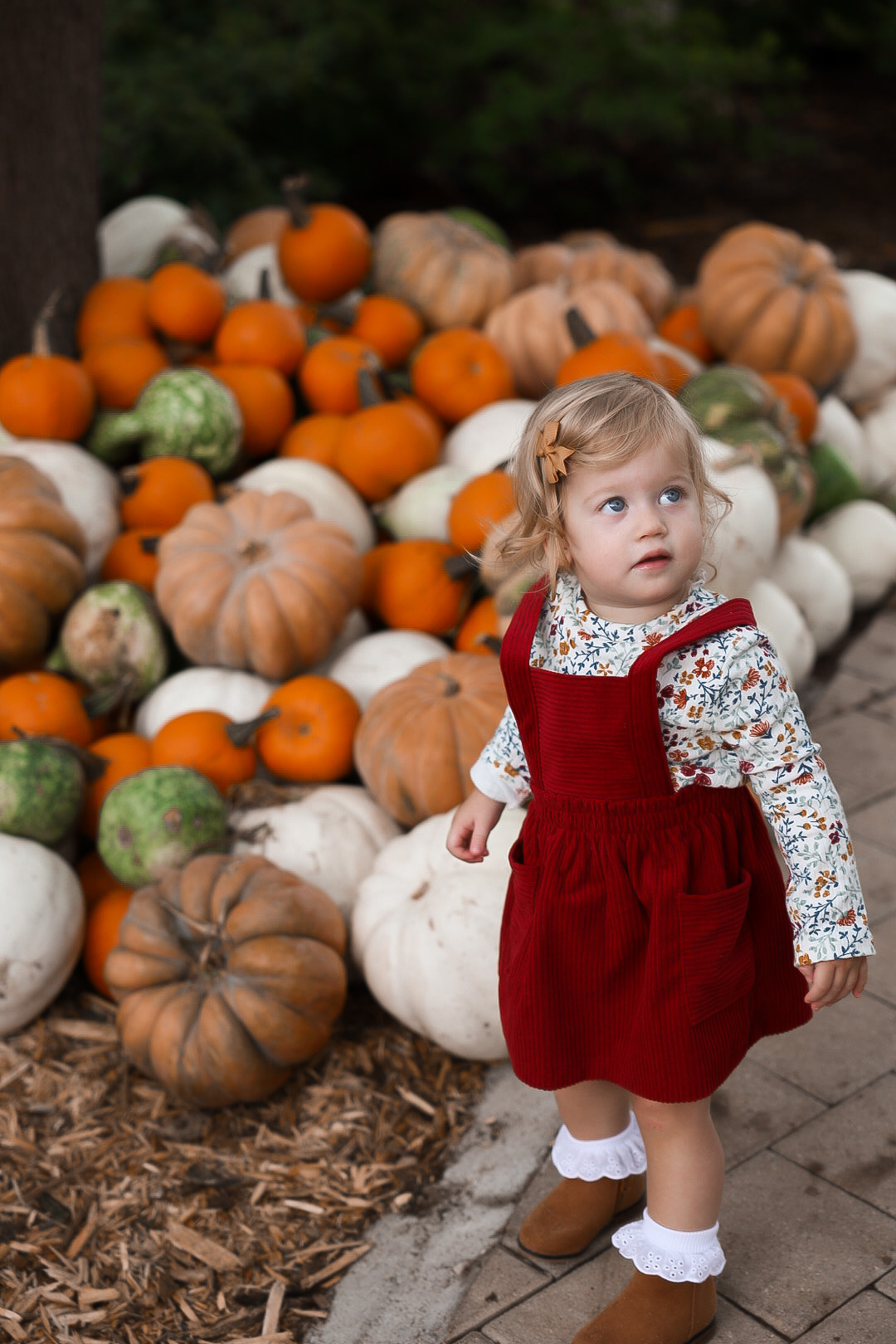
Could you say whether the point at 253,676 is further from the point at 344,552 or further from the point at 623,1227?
the point at 623,1227

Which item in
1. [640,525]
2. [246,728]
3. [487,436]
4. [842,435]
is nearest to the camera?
[640,525]

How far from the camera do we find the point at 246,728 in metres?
3.08

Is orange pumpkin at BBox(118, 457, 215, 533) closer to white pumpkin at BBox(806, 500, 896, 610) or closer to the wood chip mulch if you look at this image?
the wood chip mulch

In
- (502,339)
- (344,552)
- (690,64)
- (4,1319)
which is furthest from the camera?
(690,64)

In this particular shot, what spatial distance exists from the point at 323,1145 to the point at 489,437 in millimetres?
2294

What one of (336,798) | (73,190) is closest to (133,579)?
(336,798)

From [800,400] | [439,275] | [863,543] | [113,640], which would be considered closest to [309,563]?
[113,640]

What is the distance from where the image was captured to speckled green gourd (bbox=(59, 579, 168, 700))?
11.1 ft

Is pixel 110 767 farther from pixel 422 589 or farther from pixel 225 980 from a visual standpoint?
pixel 422 589

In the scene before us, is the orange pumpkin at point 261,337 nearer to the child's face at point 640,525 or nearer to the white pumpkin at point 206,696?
the white pumpkin at point 206,696

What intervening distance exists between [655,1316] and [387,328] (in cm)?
330

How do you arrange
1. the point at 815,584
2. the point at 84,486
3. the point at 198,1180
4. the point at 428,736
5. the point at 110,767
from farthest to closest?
the point at 815,584, the point at 84,486, the point at 110,767, the point at 428,736, the point at 198,1180

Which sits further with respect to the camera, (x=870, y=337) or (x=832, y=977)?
(x=870, y=337)

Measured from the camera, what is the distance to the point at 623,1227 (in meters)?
2.05
